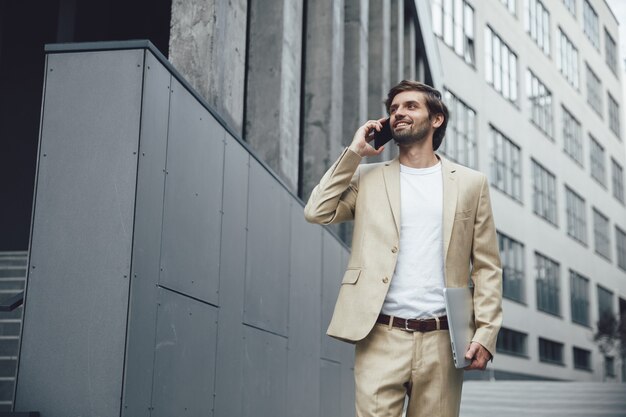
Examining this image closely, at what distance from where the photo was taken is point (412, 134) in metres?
3.90

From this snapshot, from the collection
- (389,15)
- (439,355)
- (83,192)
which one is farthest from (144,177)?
(389,15)

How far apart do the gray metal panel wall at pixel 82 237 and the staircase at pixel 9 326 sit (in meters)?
1.32

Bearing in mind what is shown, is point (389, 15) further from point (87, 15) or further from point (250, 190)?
point (250, 190)

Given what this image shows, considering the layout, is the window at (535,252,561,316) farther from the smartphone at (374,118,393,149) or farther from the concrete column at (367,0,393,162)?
the smartphone at (374,118,393,149)

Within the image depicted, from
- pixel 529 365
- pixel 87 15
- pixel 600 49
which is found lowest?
pixel 529 365

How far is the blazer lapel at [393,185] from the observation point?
3834 mm

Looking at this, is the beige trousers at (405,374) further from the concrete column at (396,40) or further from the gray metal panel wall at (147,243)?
the concrete column at (396,40)

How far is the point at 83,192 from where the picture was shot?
4406 millimetres

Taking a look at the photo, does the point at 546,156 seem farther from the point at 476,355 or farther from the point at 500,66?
the point at 476,355

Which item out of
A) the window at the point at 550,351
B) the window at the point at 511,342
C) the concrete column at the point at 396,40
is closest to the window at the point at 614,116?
the window at the point at 550,351

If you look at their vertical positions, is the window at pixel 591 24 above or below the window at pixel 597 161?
above

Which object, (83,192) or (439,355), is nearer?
(439,355)

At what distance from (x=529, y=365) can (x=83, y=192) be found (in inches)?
1272

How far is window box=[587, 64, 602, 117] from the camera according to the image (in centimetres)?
4728
